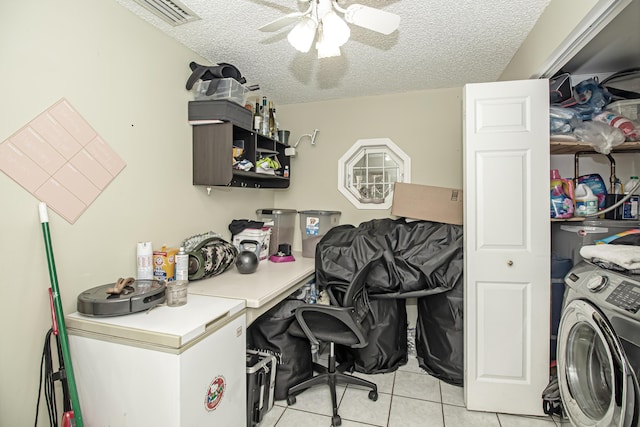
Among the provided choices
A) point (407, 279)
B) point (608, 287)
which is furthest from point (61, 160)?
point (608, 287)

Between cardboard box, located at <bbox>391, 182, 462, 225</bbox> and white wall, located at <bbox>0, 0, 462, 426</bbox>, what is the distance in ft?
4.67

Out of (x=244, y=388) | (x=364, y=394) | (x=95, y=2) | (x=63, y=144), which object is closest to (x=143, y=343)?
(x=244, y=388)

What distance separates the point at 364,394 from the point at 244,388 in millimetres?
916

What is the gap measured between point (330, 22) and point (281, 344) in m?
1.84

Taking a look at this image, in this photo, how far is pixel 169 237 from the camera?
195 centimetres

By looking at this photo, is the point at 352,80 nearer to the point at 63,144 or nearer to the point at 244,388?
the point at 63,144

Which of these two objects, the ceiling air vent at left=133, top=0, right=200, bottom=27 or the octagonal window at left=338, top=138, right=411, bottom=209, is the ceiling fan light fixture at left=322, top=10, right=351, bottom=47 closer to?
the ceiling air vent at left=133, top=0, right=200, bottom=27

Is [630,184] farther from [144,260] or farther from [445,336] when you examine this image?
[144,260]

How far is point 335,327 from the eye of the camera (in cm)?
187

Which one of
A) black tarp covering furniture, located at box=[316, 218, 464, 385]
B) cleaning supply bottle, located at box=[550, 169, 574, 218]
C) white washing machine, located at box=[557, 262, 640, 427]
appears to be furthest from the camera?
black tarp covering furniture, located at box=[316, 218, 464, 385]

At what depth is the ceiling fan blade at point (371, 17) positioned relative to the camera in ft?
4.05

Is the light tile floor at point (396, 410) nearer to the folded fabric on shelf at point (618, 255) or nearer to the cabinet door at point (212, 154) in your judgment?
the folded fabric on shelf at point (618, 255)

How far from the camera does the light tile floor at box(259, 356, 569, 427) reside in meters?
1.77

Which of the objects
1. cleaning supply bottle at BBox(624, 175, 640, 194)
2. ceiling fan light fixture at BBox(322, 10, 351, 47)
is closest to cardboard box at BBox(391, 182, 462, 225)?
cleaning supply bottle at BBox(624, 175, 640, 194)
